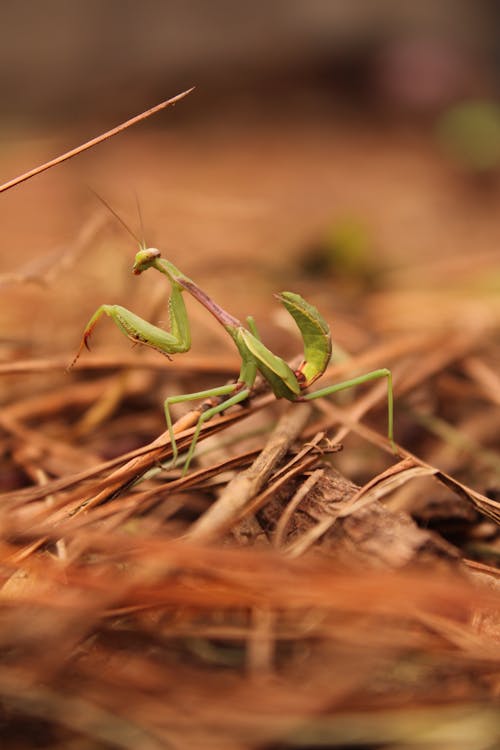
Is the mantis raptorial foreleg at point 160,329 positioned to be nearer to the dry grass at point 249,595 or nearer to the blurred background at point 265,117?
the dry grass at point 249,595

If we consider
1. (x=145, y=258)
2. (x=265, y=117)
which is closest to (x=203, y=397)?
(x=145, y=258)

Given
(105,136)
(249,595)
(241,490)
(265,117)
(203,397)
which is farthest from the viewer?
(265,117)

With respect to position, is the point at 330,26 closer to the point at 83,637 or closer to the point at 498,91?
the point at 498,91

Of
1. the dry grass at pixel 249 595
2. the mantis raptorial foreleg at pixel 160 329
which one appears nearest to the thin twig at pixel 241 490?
the dry grass at pixel 249 595

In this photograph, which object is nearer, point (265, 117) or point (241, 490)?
point (241, 490)

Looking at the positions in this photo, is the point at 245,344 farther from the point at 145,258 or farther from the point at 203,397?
the point at 145,258

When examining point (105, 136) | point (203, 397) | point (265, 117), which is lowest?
point (203, 397)

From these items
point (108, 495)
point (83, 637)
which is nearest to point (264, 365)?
point (108, 495)
